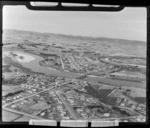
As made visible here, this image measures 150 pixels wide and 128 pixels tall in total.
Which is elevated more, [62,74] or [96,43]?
[96,43]

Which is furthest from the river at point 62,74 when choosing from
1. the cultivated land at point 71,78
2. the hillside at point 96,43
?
the hillside at point 96,43

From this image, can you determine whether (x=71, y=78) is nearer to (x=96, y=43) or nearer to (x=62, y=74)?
(x=62, y=74)

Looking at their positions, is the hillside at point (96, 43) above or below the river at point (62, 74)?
above

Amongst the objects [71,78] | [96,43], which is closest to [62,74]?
[71,78]

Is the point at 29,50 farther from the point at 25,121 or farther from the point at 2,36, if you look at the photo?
the point at 25,121

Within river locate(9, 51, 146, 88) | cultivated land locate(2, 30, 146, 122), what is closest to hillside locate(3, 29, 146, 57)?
cultivated land locate(2, 30, 146, 122)

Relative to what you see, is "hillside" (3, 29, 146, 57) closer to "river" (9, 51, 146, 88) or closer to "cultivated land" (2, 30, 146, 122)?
"cultivated land" (2, 30, 146, 122)

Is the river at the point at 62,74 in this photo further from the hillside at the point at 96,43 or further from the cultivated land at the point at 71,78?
the hillside at the point at 96,43

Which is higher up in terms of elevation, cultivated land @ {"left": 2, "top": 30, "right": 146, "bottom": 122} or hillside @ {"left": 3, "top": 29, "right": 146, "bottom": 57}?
hillside @ {"left": 3, "top": 29, "right": 146, "bottom": 57}
